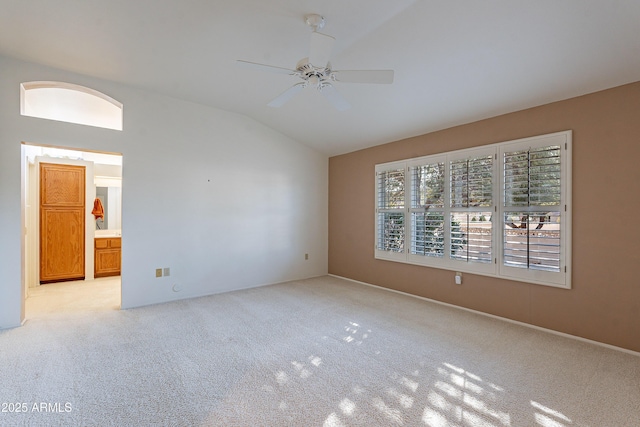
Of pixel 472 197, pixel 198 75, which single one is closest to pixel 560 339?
pixel 472 197

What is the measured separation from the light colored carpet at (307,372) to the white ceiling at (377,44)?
270 centimetres

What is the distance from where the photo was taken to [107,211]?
260 inches

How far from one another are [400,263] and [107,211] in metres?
6.34

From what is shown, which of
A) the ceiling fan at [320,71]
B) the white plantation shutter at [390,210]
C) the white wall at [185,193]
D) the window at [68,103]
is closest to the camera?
the ceiling fan at [320,71]

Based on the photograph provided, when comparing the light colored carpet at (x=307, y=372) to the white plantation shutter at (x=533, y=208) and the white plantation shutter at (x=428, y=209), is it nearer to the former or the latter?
the white plantation shutter at (x=533, y=208)

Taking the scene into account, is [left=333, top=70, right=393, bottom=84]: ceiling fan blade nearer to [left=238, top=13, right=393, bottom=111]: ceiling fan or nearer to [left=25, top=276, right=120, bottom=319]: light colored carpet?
[left=238, top=13, right=393, bottom=111]: ceiling fan

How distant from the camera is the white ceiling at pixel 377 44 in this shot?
2.42 m

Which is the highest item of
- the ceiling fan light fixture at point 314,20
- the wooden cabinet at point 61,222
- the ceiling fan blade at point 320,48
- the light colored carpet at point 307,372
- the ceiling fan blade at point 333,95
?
the ceiling fan light fixture at point 314,20

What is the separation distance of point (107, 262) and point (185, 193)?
3031 millimetres

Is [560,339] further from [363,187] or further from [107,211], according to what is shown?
[107,211]

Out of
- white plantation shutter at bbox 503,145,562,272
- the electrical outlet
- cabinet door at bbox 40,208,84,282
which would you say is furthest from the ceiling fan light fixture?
cabinet door at bbox 40,208,84,282

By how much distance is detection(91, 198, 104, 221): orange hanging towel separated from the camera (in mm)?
5858

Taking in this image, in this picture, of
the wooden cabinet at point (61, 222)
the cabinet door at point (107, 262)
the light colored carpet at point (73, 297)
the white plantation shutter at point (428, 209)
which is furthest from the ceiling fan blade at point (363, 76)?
the cabinet door at point (107, 262)

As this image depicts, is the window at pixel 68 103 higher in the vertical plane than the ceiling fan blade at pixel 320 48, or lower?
higher
